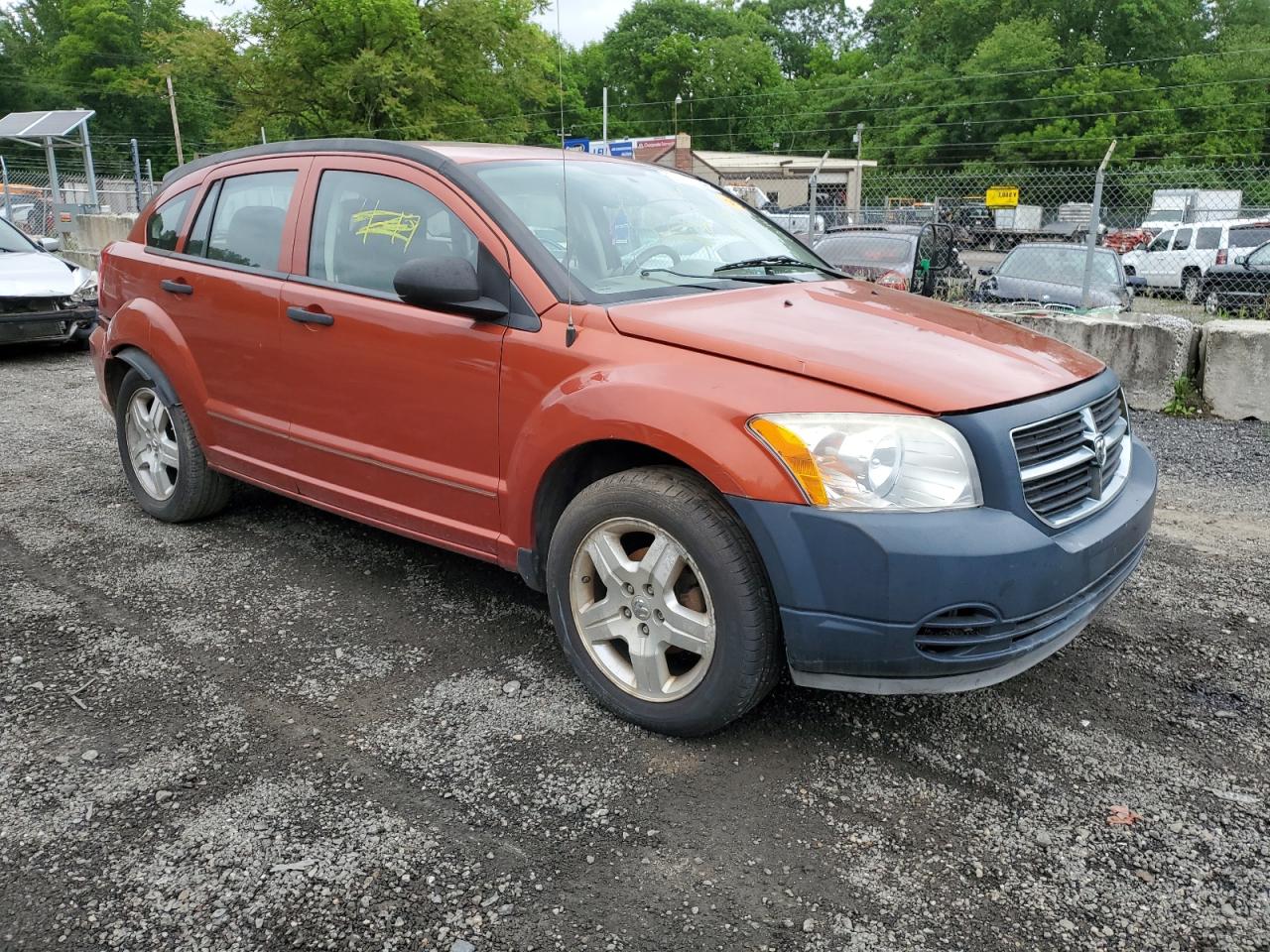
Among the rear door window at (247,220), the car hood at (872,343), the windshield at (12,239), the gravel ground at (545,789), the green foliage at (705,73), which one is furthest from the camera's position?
the green foliage at (705,73)

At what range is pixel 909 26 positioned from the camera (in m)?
81.6

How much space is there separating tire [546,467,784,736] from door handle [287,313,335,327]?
134cm

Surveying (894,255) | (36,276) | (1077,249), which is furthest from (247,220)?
(1077,249)

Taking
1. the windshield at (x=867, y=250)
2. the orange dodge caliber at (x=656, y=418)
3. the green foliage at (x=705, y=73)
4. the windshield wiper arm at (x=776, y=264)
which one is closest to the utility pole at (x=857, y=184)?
the windshield at (x=867, y=250)

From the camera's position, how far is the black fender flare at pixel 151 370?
15.3 ft

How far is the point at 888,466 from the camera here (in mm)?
2602

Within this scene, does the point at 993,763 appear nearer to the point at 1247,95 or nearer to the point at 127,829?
the point at 127,829

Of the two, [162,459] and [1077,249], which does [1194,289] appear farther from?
[162,459]

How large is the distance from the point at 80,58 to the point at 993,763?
250 ft

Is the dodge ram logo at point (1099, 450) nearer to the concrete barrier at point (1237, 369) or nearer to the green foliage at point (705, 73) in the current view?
the concrete barrier at point (1237, 369)

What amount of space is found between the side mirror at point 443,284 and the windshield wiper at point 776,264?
3.00ft

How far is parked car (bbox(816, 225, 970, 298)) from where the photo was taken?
1277 centimetres

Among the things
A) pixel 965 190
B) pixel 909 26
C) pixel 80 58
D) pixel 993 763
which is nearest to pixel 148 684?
pixel 993 763

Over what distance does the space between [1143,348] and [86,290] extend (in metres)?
9.48
